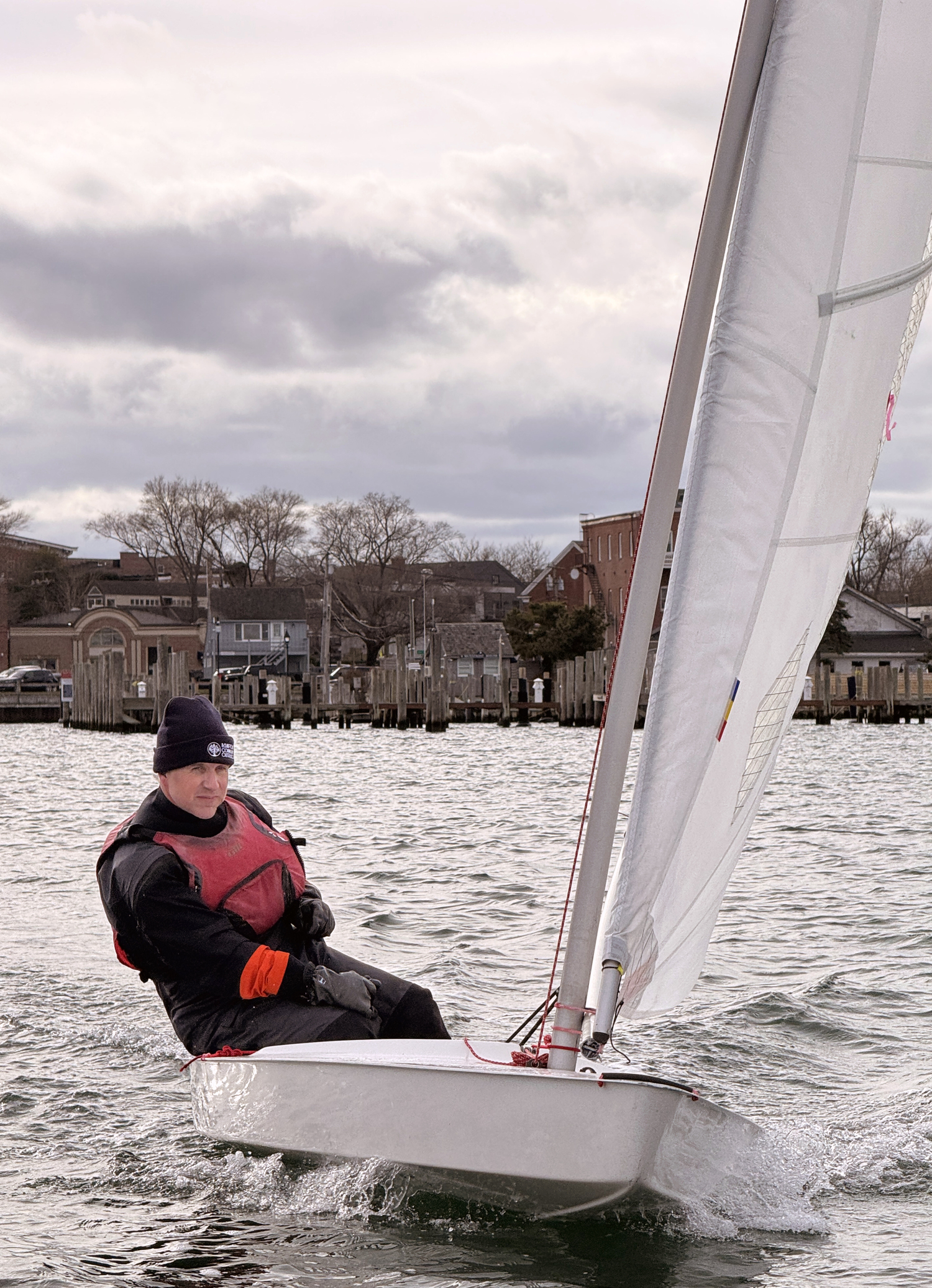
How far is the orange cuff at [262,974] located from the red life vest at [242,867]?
0.24 metres

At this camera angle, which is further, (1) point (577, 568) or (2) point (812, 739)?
(1) point (577, 568)

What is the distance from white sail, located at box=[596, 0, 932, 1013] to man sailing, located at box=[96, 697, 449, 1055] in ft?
3.71

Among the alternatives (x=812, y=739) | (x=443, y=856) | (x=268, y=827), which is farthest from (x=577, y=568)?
(x=268, y=827)

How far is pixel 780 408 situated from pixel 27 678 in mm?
60802

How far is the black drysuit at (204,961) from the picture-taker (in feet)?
14.5

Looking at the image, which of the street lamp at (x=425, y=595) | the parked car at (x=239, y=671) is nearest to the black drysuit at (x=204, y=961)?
the parked car at (x=239, y=671)

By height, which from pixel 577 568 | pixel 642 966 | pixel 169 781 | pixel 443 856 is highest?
pixel 577 568

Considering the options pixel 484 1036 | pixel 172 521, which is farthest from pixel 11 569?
pixel 484 1036

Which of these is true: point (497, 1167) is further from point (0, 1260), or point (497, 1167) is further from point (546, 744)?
point (546, 744)

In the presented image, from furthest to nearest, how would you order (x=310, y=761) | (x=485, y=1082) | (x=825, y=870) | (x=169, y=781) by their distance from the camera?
(x=310, y=761) → (x=825, y=870) → (x=169, y=781) → (x=485, y=1082)

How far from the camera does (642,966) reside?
12.6ft

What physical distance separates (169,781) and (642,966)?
1.73 meters

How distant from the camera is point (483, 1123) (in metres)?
3.76

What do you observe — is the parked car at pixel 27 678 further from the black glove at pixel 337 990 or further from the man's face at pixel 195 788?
the black glove at pixel 337 990
